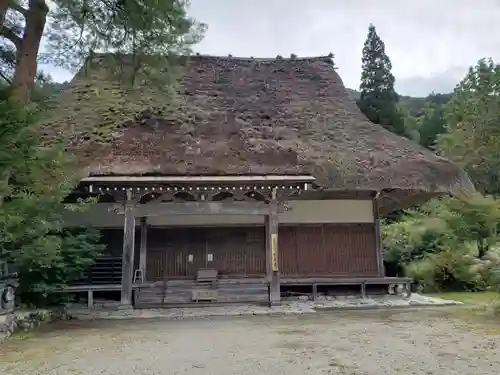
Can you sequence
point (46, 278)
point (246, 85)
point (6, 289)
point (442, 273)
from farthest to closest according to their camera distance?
1. point (246, 85)
2. point (442, 273)
3. point (46, 278)
4. point (6, 289)

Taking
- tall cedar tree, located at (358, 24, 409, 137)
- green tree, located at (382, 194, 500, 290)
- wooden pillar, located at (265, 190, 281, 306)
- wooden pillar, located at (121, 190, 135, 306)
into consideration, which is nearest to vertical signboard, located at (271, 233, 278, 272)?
wooden pillar, located at (265, 190, 281, 306)

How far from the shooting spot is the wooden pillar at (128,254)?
962 cm

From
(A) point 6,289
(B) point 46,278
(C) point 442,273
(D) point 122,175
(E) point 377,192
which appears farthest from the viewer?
(C) point 442,273

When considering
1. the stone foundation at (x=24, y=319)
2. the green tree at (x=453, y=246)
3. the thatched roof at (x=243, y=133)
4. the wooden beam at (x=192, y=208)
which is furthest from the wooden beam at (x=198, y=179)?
the green tree at (x=453, y=246)

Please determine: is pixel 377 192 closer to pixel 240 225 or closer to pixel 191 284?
pixel 240 225

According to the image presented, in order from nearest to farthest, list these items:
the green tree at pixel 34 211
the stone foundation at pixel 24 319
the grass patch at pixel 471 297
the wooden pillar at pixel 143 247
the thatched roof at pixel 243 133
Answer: the green tree at pixel 34 211, the stone foundation at pixel 24 319, the grass patch at pixel 471 297, the thatched roof at pixel 243 133, the wooden pillar at pixel 143 247

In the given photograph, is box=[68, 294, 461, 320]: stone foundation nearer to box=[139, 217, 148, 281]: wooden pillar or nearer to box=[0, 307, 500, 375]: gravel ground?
box=[0, 307, 500, 375]: gravel ground

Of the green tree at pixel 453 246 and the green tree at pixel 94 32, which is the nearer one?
the green tree at pixel 94 32

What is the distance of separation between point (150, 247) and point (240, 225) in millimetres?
2200

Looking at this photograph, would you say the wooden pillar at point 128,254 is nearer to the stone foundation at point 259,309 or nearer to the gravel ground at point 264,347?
the stone foundation at point 259,309

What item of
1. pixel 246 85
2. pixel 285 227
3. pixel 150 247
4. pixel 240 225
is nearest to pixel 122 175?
pixel 150 247

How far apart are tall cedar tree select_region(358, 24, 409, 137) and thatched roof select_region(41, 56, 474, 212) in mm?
11856

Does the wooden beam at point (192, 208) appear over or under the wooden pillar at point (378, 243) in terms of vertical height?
over

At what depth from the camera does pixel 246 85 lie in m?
14.1
